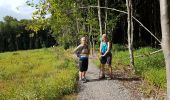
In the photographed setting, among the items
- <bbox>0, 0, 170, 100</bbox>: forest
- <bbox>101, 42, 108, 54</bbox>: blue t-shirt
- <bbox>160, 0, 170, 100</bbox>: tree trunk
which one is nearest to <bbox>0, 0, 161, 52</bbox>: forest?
<bbox>0, 0, 170, 100</bbox>: forest

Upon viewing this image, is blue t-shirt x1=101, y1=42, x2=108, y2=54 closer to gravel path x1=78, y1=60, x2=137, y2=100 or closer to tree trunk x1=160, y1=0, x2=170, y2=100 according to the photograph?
gravel path x1=78, y1=60, x2=137, y2=100

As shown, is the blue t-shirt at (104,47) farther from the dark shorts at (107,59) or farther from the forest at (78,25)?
the forest at (78,25)

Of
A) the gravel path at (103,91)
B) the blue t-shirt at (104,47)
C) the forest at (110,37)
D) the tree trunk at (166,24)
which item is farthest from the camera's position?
the blue t-shirt at (104,47)

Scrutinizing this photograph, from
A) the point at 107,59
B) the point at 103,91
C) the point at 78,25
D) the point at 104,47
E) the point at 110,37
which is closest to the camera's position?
the point at 103,91

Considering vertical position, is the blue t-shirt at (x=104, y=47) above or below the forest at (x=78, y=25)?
below

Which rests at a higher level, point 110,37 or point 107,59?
point 110,37

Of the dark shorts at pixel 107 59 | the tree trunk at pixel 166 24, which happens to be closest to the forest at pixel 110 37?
the tree trunk at pixel 166 24

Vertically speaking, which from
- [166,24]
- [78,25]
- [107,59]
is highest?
[78,25]

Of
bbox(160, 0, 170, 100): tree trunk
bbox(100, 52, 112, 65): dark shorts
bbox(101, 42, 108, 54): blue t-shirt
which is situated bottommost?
bbox(100, 52, 112, 65): dark shorts

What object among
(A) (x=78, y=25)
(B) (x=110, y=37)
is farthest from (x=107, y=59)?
(A) (x=78, y=25)

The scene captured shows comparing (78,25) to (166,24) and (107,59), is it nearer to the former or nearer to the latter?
(107,59)

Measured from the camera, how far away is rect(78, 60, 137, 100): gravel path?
41.6 feet

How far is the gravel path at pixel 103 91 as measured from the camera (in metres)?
12.7

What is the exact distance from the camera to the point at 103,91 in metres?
13.6
